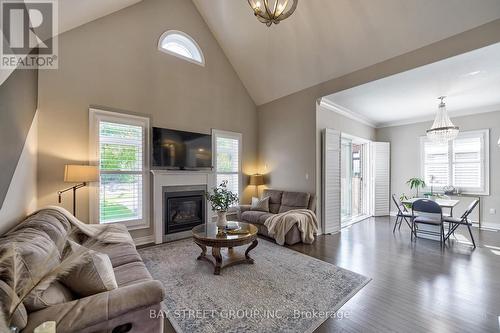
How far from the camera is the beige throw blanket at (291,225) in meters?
3.95

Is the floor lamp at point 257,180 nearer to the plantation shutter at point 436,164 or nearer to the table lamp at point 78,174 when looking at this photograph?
the table lamp at point 78,174

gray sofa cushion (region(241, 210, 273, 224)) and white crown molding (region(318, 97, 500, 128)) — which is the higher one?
white crown molding (region(318, 97, 500, 128))

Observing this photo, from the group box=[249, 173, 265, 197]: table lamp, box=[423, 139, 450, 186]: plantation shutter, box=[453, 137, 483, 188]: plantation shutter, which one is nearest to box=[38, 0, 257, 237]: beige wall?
box=[249, 173, 265, 197]: table lamp

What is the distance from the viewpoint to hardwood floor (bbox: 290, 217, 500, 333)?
6.44ft

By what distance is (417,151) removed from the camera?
6.34m

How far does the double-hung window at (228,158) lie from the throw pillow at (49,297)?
3859 mm

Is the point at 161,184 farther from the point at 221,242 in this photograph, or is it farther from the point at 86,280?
the point at 86,280

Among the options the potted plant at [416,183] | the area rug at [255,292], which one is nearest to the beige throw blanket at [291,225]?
the area rug at [255,292]

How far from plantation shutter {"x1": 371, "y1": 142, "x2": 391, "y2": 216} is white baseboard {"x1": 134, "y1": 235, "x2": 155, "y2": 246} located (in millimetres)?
6031

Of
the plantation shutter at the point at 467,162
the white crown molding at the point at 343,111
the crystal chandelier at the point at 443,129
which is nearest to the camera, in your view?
the crystal chandelier at the point at 443,129

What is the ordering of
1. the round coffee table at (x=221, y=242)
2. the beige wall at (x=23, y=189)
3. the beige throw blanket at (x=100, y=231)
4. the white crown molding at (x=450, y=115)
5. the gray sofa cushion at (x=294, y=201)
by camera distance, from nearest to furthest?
1. the beige wall at (x=23, y=189)
2. the beige throw blanket at (x=100, y=231)
3. the round coffee table at (x=221, y=242)
4. the gray sofa cushion at (x=294, y=201)
5. the white crown molding at (x=450, y=115)

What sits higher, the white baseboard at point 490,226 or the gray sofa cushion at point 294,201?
the gray sofa cushion at point 294,201

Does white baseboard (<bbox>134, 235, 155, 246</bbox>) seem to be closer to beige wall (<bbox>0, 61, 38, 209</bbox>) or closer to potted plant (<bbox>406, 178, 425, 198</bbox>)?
beige wall (<bbox>0, 61, 38, 209</bbox>)

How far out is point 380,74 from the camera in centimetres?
367
